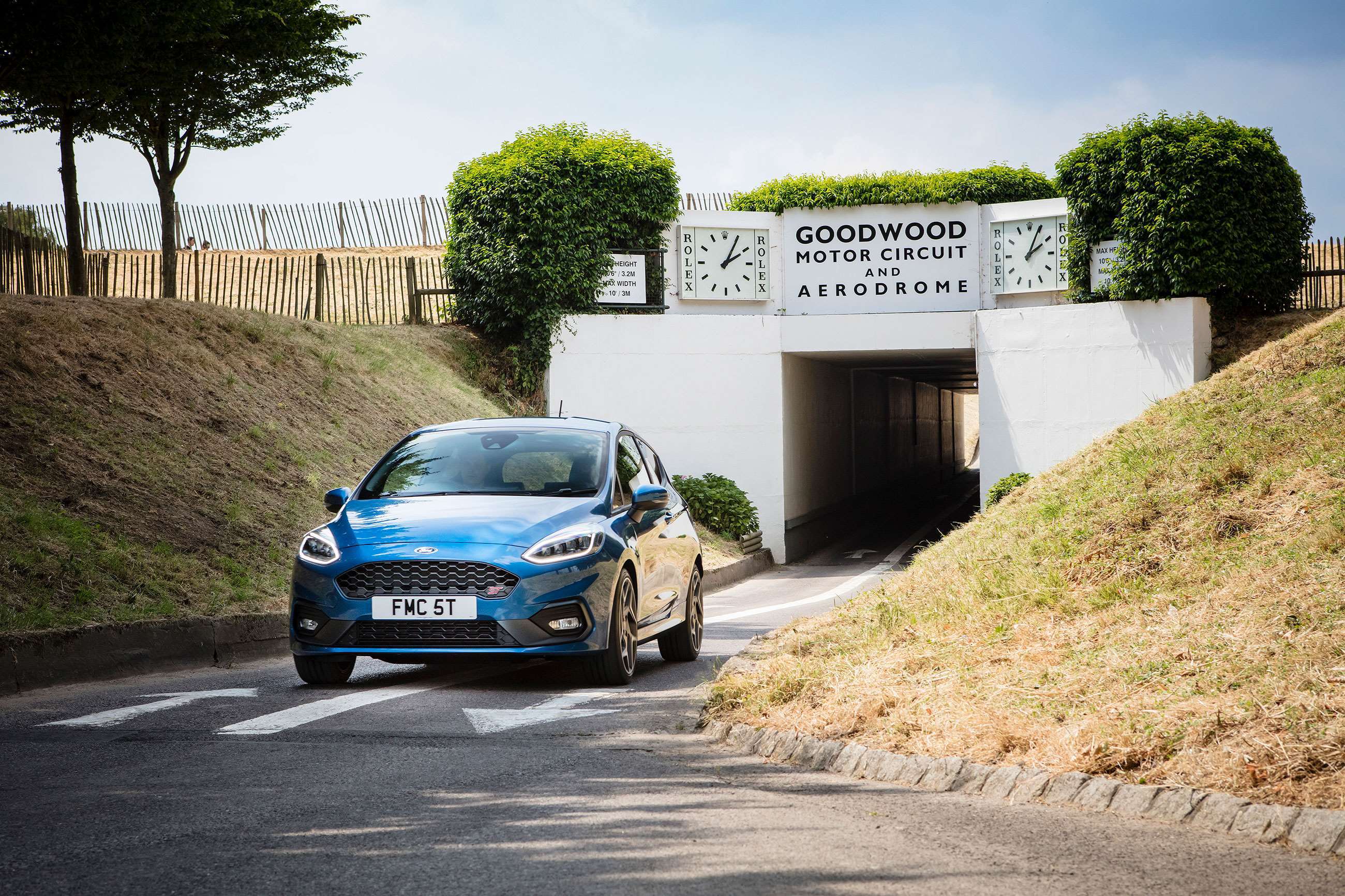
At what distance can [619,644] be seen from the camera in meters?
9.08

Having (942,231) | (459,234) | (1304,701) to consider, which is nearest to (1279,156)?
(942,231)

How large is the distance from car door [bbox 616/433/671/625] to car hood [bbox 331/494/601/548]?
0.59 m

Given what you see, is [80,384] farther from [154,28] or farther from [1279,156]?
[1279,156]

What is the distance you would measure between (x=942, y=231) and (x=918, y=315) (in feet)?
7.53

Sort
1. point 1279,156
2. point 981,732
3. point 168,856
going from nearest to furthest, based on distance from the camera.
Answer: point 168,856 < point 981,732 < point 1279,156

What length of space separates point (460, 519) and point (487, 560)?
0.50 metres

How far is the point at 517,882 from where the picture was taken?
4.44m

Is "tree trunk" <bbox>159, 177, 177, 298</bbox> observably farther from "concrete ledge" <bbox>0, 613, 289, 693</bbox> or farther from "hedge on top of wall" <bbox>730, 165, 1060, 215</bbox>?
"concrete ledge" <bbox>0, 613, 289, 693</bbox>

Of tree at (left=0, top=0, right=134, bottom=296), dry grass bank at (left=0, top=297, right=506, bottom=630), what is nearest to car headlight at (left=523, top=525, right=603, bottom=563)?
dry grass bank at (left=0, top=297, right=506, bottom=630)

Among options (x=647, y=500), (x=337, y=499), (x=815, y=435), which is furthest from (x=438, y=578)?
(x=815, y=435)

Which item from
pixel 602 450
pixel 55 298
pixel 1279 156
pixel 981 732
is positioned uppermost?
pixel 1279 156

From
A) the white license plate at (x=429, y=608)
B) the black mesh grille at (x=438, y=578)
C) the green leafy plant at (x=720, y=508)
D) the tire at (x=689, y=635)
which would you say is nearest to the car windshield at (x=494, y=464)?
the black mesh grille at (x=438, y=578)

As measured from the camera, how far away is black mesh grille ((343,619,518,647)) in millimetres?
8484

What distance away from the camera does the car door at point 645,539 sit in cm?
965
